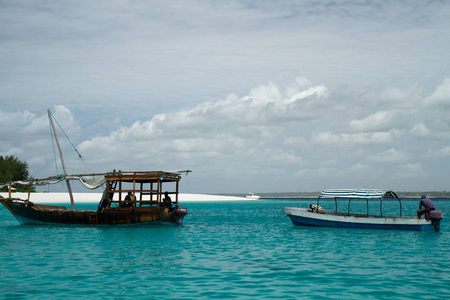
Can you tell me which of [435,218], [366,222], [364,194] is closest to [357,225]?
[366,222]

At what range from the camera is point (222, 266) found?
56.9 ft

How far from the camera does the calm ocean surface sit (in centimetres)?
1323

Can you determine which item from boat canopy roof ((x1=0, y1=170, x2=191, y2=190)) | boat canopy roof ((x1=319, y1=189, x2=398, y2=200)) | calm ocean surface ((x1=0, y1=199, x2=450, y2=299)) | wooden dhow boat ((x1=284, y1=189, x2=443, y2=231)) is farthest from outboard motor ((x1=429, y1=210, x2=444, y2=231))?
boat canopy roof ((x1=0, y1=170, x2=191, y2=190))

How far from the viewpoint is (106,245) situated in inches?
932

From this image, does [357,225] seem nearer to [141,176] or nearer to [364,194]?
[364,194]

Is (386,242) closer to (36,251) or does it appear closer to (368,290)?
(368,290)

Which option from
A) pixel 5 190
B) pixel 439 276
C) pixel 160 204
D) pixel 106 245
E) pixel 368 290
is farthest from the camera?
pixel 5 190

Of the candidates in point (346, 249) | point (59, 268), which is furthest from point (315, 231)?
point (59, 268)

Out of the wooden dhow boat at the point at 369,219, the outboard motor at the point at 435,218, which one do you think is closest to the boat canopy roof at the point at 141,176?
the wooden dhow boat at the point at 369,219

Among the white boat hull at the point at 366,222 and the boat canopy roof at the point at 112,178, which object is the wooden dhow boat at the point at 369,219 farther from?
the boat canopy roof at the point at 112,178

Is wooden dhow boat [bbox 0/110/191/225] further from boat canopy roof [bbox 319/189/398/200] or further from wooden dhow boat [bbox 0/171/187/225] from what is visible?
boat canopy roof [bbox 319/189/398/200]

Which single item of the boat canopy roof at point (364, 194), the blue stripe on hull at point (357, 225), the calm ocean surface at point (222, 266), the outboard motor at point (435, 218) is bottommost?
the calm ocean surface at point (222, 266)

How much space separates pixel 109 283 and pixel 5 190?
268 ft

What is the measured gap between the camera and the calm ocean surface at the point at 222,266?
1323cm
